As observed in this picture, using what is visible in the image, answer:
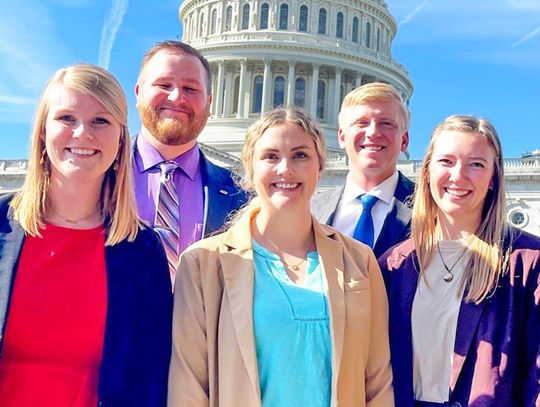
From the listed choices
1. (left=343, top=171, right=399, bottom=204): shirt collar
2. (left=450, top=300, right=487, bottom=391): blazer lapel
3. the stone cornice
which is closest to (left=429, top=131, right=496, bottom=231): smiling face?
(left=450, top=300, right=487, bottom=391): blazer lapel

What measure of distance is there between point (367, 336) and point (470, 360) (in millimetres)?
615

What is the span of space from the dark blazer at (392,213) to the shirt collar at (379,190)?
0.05m

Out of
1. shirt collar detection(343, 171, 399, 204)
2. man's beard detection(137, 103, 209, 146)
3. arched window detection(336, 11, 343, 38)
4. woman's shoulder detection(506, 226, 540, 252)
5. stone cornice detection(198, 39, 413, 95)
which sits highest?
arched window detection(336, 11, 343, 38)

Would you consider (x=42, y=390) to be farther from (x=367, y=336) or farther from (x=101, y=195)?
(x=367, y=336)

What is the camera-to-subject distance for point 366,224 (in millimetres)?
5656

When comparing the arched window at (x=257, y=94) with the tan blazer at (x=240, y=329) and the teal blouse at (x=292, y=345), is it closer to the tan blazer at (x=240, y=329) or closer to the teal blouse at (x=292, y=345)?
the tan blazer at (x=240, y=329)

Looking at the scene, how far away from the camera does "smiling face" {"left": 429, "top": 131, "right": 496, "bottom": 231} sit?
14.5 ft

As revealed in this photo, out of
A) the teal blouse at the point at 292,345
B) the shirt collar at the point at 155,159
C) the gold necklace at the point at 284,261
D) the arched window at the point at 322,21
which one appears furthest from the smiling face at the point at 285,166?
the arched window at the point at 322,21

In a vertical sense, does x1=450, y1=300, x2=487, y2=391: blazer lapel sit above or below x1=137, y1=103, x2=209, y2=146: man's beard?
below

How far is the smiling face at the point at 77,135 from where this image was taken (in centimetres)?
378

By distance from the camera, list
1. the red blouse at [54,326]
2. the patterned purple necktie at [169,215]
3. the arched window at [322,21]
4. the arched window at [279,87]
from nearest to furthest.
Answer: the red blouse at [54,326]
the patterned purple necktie at [169,215]
the arched window at [279,87]
the arched window at [322,21]

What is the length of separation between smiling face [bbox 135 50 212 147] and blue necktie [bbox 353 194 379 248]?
1.44 meters

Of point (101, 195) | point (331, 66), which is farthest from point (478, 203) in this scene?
point (331, 66)

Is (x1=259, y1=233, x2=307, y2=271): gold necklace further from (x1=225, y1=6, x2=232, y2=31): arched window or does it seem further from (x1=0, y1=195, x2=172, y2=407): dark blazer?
(x1=225, y1=6, x2=232, y2=31): arched window
